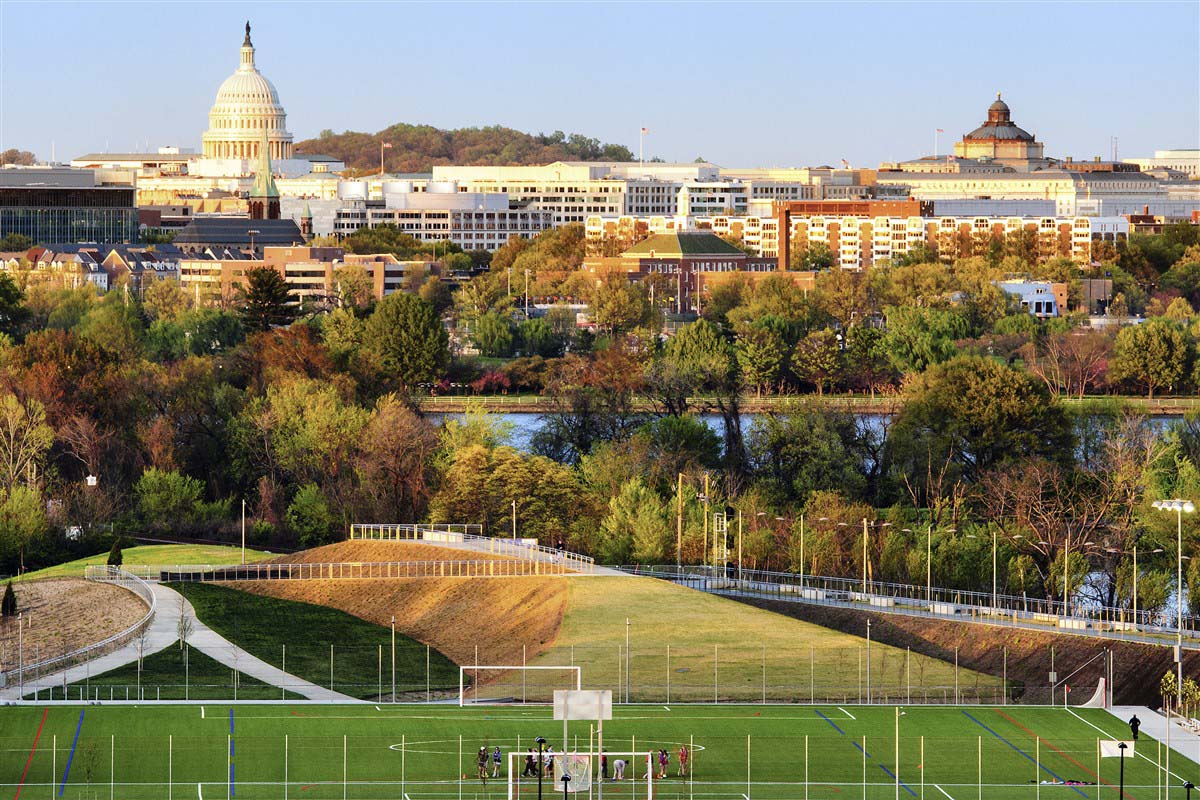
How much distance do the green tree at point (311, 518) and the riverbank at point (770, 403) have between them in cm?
2118

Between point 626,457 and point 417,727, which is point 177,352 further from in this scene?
Answer: point 417,727

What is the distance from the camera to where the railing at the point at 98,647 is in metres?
69.4

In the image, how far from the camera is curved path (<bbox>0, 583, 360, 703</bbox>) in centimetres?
6819

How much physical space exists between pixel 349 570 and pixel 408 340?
58569 mm

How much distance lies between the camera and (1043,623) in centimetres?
7288

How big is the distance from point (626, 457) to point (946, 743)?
3879cm

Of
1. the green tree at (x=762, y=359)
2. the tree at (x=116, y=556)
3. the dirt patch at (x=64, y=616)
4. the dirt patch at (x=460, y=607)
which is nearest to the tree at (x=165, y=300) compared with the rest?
the green tree at (x=762, y=359)

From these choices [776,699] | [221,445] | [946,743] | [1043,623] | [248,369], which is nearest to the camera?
[946,743]

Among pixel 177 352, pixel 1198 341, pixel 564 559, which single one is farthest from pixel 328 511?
pixel 1198 341

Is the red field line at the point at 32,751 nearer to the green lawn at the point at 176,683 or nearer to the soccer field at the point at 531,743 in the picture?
the soccer field at the point at 531,743

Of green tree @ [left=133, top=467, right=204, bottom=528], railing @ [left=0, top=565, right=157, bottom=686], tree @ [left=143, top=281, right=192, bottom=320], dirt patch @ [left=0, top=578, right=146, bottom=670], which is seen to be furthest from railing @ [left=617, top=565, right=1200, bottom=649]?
tree @ [left=143, top=281, right=192, bottom=320]

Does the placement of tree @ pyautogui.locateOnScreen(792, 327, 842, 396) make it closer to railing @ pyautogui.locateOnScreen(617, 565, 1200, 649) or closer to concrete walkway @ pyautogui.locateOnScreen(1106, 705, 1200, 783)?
railing @ pyautogui.locateOnScreen(617, 565, 1200, 649)

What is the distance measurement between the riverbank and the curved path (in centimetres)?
4345

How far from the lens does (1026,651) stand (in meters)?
70.6
